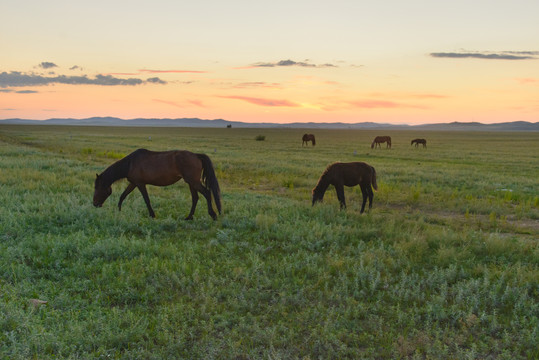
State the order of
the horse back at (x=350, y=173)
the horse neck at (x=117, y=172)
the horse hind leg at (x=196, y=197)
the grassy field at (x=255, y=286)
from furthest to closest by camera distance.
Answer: the horse back at (x=350, y=173), the horse neck at (x=117, y=172), the horse hind leg at (x=196, y=197), the grassy field at (x=255, y=286)

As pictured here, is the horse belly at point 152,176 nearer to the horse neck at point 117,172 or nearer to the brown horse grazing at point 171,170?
the brown horse grazing at point 171,170

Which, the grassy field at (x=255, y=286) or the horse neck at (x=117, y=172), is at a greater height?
the horse neck at (x=117, y=172)

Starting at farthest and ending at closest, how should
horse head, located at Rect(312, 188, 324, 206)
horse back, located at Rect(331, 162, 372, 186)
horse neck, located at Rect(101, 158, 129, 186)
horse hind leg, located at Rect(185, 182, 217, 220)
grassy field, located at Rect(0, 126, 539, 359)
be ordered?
horse head, located at Rect(312, 188, 324, 206) → horse back, located at Rect(331, 162, 372, 186) → horse neck, located at Rect(101, 158, 129, 186) → horse hind leg, located at Rect(185, 182, 217, 220) → grassy field, located at Rect(0, 126, 539, 359)

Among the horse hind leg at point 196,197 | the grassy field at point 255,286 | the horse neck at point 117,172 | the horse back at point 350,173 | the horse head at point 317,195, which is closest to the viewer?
the grassy field at point 255,286

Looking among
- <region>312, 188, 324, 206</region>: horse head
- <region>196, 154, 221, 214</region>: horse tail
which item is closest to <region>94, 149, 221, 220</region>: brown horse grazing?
<region>196, 154, 221, 214</region>: horse tail

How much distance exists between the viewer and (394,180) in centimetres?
1884

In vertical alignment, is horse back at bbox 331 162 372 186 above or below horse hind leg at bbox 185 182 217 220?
above

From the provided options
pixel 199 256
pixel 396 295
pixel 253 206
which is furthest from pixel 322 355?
pixel 253 206

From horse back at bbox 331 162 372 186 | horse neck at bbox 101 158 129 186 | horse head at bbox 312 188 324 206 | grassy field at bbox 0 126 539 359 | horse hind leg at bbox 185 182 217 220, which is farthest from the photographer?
horse head at bbox 312 188 324 206

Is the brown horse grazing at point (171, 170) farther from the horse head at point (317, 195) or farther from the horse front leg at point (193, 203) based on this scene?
the horse head at point (317, 195)

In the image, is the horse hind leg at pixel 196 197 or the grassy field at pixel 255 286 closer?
the grassy field at pixel 255 286

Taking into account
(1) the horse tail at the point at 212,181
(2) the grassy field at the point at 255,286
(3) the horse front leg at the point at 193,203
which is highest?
(1) the horse tail at the point at 212,181

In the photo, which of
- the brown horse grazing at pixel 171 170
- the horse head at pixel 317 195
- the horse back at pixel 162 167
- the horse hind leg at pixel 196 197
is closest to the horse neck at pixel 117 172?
the brown horse grazing at pixel 171 170

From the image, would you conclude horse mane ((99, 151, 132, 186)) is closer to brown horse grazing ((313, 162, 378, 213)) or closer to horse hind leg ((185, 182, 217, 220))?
horse hind leg ((185, 182, 217, 220))
